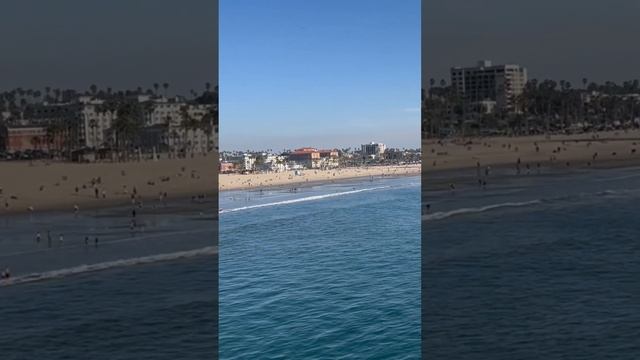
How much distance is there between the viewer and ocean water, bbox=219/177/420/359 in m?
14.6

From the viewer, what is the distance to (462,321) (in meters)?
10.2

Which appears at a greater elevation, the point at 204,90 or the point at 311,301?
the point at 204,90

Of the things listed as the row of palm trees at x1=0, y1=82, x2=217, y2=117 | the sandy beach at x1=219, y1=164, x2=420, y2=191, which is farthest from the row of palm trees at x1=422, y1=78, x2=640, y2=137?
the sandy beach at x1=219, y1=164, x2=420, y2=191

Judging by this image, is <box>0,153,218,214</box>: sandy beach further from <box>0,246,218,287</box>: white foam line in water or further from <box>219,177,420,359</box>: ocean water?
<box>219,177,420,359</box>: ocean water

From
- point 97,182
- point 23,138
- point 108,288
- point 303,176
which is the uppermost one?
point 23,138

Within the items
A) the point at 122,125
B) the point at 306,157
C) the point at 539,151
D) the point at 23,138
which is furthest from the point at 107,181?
the point at 306,157

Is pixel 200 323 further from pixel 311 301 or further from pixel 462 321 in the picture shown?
pixel 311 301

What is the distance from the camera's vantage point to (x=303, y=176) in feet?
180

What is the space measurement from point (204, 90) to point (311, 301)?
8.48 metres

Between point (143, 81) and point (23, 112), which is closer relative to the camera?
point (23, 112)

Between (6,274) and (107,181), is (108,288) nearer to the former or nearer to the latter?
(6,274)

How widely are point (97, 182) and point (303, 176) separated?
43955 mm

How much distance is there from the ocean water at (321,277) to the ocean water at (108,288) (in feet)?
11.8

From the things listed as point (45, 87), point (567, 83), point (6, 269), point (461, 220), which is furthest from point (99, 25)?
point (567, 83)
